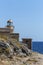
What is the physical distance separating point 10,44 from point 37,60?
452 cm

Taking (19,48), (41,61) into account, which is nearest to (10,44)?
(19,48)

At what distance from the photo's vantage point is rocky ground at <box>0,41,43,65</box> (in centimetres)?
2381

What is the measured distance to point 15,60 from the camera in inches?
962

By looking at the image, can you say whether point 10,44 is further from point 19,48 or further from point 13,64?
point 13,64

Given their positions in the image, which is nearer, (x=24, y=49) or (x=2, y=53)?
(x=2, y=53)

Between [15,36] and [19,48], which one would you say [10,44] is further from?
[15,36]

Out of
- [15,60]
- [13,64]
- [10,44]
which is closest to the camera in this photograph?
[13,64]

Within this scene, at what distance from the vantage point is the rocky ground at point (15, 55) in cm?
2381

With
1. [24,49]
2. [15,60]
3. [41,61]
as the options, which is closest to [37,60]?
[41,61]

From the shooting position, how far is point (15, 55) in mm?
26656

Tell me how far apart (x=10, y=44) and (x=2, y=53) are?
2.93 m

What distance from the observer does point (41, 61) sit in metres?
24.9

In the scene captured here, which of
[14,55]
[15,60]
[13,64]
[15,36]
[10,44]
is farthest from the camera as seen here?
[15,36]

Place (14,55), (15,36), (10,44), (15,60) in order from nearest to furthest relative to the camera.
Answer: (15,60)
(14,55)
(10,44)
(15,36)
